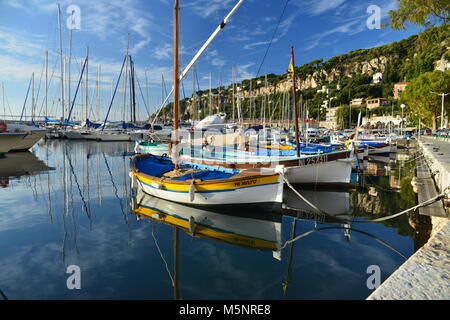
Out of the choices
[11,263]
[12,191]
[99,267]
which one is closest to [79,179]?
[12,191]

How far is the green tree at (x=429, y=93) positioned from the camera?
49188 mm

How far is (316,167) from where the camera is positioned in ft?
45.7

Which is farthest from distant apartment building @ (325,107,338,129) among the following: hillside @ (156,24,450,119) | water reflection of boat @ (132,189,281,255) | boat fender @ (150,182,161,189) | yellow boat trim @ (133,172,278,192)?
boat fender @ (150,182,161,189)

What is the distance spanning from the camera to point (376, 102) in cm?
11062

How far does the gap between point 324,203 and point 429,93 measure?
174ft

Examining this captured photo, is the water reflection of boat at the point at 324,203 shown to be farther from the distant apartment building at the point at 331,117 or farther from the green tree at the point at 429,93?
the distant apartment building at the point at 331,117

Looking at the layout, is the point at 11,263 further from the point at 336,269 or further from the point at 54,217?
the point at 336,269

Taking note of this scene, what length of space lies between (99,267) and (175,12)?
1022 cm

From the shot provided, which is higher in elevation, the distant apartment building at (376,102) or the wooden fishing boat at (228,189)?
the distant apartment building at (376,102)

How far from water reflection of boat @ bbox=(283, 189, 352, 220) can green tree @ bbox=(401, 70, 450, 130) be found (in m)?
50.6

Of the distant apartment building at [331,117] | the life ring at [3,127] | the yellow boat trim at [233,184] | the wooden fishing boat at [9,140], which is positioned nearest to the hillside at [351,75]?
the distant apartment building at [331,117]

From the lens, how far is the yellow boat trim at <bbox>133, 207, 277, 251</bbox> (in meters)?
7.50

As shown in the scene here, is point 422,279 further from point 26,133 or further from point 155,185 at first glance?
point 26,133

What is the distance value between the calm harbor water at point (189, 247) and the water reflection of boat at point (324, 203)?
48mm
